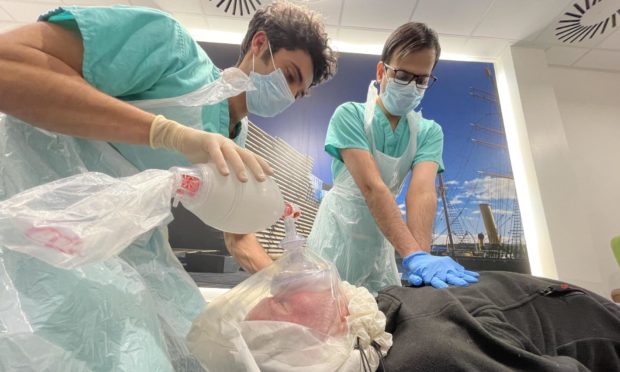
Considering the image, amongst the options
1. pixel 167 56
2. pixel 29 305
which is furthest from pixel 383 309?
pixel 167 56

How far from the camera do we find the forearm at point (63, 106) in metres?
0.55

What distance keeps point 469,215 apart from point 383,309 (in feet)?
7.07

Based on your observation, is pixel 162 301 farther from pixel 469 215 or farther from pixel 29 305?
pixel 469 215

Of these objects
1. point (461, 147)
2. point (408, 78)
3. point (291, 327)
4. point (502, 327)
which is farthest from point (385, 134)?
point (461, 147)

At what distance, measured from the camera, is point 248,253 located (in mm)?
1152

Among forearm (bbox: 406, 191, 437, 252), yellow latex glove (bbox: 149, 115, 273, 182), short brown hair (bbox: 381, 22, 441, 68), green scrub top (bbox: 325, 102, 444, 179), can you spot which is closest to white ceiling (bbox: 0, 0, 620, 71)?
short brown hair (bbox: 381, 22, 441, 68)

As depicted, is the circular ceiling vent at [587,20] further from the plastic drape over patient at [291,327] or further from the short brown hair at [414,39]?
the plastic drape over patient at [291,327]

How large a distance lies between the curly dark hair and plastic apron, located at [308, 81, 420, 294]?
461mm

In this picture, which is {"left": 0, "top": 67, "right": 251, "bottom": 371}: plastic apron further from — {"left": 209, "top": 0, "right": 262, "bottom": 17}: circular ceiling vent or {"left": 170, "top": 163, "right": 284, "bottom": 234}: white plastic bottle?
{"left": 209, "top": 0, "right": 262, "bottom": 17}: circular ceiling vent

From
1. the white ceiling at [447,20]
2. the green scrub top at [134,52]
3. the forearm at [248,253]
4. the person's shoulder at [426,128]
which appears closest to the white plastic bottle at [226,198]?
the green scrub top at [134,52]

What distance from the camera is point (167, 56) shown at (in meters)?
0.77

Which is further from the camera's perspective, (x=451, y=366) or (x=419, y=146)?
(x=419, y=146)

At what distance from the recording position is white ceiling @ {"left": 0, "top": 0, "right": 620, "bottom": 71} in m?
2.33

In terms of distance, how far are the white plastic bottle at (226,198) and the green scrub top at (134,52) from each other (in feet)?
0.93
